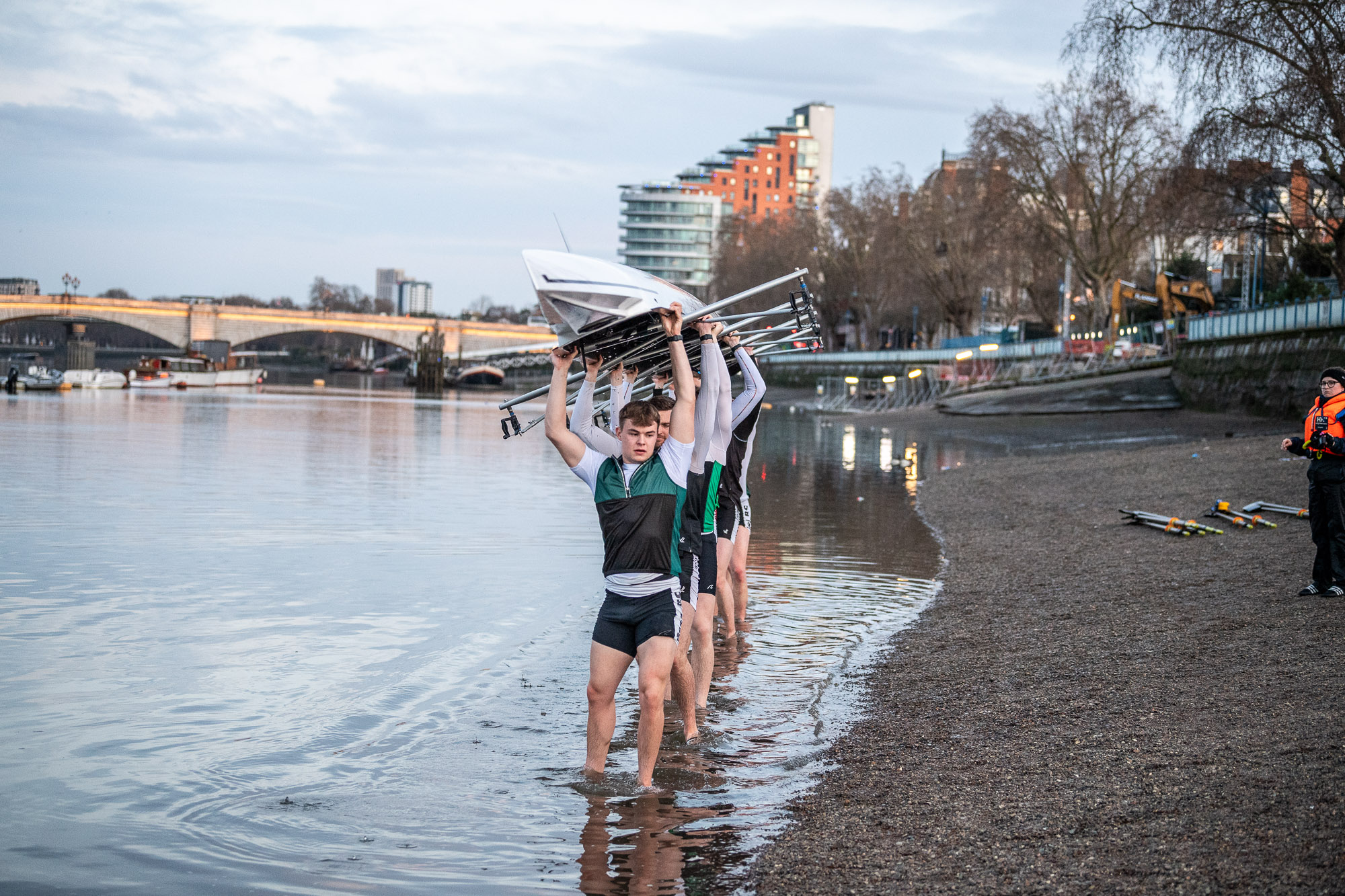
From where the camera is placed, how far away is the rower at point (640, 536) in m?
5.91

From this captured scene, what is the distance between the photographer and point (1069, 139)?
→ 4981cm

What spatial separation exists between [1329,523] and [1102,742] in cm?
420

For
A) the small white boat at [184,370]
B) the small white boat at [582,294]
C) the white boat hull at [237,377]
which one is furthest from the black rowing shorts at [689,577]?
the white boat hull at [237,377]

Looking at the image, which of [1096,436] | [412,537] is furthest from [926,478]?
[412,537]

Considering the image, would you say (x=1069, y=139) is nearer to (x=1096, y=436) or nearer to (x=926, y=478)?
(x=1096, y=436)

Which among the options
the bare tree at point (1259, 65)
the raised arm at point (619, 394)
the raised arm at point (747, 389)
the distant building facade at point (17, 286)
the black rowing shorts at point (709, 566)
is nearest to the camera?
the raised arm at point (619, 394)

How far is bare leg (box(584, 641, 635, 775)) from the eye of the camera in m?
5.94

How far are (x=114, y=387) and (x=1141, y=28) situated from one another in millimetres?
71112

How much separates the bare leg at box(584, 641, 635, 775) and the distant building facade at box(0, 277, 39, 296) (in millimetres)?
148812

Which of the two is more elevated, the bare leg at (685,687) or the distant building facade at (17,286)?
the distant building facade at (17,286)

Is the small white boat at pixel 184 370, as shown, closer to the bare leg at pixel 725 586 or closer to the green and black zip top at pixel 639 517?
the bare leg at pixel 725 586

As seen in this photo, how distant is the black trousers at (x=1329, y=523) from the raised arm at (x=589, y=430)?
5.89 metres

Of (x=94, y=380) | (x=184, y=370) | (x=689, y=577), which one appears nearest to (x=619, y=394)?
(x=689, y=577)

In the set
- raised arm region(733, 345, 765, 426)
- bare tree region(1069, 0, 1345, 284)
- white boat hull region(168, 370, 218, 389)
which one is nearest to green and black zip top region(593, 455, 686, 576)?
raised arm region(733, 345, 765, 426)
